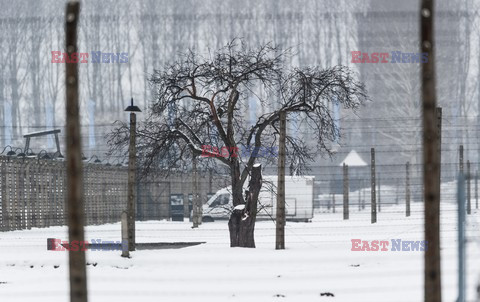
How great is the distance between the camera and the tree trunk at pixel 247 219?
18625mm

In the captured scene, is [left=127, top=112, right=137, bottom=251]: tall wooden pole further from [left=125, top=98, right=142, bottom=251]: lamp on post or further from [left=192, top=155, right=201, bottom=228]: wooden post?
[left=192, top=155, right=201, bottom=228]: wooden post

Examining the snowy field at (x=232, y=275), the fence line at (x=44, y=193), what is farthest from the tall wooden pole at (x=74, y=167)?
the fence line at (x=44, y=193)

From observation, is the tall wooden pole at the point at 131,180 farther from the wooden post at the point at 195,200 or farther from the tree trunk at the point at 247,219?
the wooden post at the point at 195,200

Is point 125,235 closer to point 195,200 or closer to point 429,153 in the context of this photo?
point 429,153

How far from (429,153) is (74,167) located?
8.82 ft

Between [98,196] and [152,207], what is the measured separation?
504cm

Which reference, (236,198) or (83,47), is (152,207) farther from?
(83,47)

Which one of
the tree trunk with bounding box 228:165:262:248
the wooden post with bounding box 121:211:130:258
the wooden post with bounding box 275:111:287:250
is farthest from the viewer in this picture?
the tree trunk with bounding box 228:165:262:248

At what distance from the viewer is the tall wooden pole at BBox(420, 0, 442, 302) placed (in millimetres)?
7059

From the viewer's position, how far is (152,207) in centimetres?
3622

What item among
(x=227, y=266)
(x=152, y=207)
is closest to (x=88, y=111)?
(x=152, y=207)

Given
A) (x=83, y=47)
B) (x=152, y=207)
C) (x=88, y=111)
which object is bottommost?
(x=152, y=207)

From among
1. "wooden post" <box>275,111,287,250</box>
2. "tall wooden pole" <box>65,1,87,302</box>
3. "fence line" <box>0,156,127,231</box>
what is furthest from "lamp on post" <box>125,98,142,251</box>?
"tall wooden pole" <box>65,1,87,302</box>

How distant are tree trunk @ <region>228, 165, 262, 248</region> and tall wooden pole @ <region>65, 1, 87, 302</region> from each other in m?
11.7
